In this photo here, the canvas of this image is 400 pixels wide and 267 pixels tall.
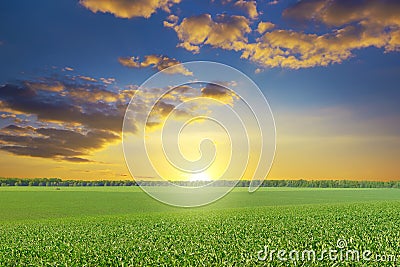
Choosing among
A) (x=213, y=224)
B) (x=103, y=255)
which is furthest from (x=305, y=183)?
(x=103, y=255)

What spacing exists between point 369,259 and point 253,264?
15.9 feet

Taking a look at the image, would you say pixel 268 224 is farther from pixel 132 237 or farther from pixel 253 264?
pixel 253 264

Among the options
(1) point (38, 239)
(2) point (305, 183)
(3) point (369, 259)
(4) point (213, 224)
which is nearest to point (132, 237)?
(1) point (38, 239)

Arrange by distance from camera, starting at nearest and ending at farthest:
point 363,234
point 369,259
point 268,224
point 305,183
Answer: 1. point 369,259
2. point 363,234
3. point 268,224
4. point 305,183

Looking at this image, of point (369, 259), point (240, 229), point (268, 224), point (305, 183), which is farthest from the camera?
point (305, 183)

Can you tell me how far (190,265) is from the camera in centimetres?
1476

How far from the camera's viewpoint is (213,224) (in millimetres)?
28703

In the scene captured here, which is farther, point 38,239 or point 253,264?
point 38,239

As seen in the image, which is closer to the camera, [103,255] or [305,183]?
[103,255]

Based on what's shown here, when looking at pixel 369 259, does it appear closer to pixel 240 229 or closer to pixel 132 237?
pixel 240 229

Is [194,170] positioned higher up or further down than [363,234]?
higher up

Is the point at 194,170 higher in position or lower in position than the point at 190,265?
higher

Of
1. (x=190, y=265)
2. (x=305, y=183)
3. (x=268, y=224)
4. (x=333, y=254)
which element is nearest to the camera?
(x=190, y=265)

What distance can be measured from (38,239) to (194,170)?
34.2 ft
